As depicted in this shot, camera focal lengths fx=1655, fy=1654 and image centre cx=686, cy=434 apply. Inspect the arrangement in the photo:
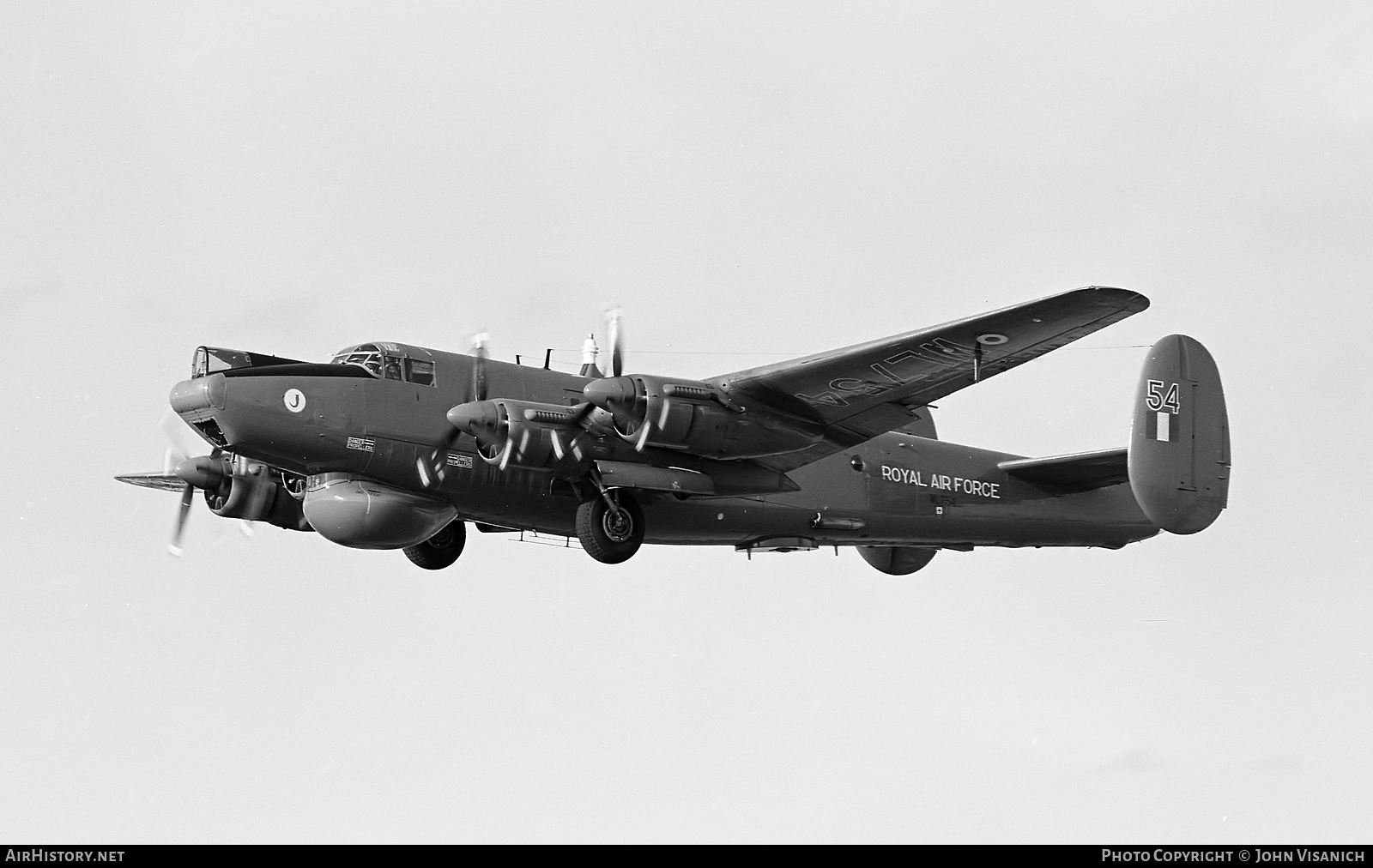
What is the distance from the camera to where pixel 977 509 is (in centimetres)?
2123

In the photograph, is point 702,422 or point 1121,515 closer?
point 702,422

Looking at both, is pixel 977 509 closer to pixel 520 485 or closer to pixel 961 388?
pixel 961 388

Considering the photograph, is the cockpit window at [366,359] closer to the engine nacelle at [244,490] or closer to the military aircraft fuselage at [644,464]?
the military aircraft fuselage at [644,464]

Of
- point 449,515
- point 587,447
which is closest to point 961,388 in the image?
point 587,447

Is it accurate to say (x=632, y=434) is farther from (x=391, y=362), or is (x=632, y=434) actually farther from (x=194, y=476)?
(x=194, y=476)

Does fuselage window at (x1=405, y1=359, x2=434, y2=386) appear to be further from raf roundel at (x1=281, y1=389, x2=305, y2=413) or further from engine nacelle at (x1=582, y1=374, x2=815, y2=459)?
engine nacelle at (x1=582, y1=374, x2=815, y2=459)

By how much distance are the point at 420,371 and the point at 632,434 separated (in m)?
2.52

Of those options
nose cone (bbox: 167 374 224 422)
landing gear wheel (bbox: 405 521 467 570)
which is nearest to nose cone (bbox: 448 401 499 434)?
nose cone (bbox: 167 374 224 422)

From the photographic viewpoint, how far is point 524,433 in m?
17.4

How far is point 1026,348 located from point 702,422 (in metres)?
3.50

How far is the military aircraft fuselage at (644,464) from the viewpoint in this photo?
17.5 meters

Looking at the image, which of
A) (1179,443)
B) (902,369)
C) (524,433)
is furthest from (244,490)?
(1179,443)

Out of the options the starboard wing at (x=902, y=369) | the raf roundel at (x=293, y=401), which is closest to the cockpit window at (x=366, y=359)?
the raf roundel at (x=293, y=401)

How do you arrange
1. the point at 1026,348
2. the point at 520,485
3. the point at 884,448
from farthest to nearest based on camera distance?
1. the point at 884,448
2. the point at 520,485
3. the point at 1026,348
